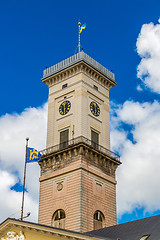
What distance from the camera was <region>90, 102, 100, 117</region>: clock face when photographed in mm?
68000

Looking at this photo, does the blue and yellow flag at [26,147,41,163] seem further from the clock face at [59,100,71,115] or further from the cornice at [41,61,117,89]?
the cornice at [41,61,117,89]

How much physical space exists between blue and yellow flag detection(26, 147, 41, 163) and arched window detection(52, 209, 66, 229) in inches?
312

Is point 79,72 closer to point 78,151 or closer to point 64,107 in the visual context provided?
point 64,107

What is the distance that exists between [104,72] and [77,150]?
17.2 metres

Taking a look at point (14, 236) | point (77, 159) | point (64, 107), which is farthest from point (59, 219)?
point (64, 107)

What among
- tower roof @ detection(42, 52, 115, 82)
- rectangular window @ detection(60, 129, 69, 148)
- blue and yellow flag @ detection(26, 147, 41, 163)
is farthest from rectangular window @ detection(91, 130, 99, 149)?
tower roof @ detection(42, 52, 115, 82)

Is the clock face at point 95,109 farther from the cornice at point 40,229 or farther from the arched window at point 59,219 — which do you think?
the cornice at point 40,229

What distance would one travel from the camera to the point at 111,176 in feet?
214

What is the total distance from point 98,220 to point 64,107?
1831cm

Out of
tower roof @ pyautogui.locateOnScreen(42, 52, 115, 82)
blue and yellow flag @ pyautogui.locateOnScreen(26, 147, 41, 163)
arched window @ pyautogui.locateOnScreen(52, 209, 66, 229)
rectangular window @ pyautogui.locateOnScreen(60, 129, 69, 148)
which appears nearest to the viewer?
arched window @ pyautogui.locateOnScreen(52, 209, 66, 229)

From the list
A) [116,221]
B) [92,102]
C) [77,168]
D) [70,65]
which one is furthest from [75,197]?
[70,65]

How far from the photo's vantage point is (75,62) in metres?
69.2

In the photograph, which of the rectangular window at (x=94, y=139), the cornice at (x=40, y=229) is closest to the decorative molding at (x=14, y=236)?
the cornice at (x=40, y=229)

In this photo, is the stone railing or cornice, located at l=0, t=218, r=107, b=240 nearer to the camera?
cornice, located at l=0, t=218, r=107, b=240
